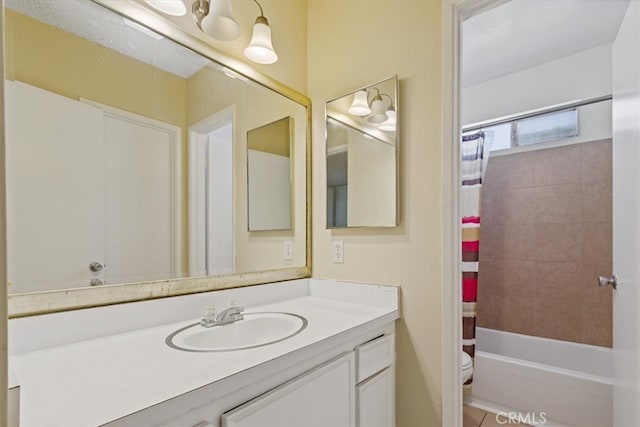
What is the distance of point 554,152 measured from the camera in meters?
2.36

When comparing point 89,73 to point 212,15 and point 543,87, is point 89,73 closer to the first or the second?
point 212,15

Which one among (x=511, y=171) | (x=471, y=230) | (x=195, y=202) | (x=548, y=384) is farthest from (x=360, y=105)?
(x=548, y=384)

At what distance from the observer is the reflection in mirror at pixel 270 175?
148cm

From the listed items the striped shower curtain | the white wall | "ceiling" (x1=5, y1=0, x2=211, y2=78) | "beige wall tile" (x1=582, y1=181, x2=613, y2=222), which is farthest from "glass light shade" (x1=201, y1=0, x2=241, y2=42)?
"beige wall tile" (x1=582, y1=181, x2=613, y2=222)

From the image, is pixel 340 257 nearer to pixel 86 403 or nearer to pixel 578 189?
pixel 86 403

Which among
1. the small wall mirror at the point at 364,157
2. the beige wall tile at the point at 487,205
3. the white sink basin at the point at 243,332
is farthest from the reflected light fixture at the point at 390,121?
the beige wall tile at the point at 487,205

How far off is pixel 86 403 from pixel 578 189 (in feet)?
9.46

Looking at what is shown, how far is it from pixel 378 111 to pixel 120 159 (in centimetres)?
104

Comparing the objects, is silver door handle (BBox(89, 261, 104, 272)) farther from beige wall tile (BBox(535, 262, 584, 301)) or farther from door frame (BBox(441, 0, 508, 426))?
beige wall tile (BBox(535, 262, 584, 301))

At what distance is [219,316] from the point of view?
1105mm

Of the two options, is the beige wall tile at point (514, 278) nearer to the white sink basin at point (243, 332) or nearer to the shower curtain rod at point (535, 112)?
the shower curtain rod at point (535, 112)

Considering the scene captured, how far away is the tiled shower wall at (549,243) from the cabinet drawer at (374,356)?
1.72 metres

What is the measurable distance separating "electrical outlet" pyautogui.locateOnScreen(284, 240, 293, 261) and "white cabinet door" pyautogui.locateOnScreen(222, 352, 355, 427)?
Answer: 64 centimetres

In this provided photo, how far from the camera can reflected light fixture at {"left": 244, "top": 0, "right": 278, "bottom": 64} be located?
4.44 ft
